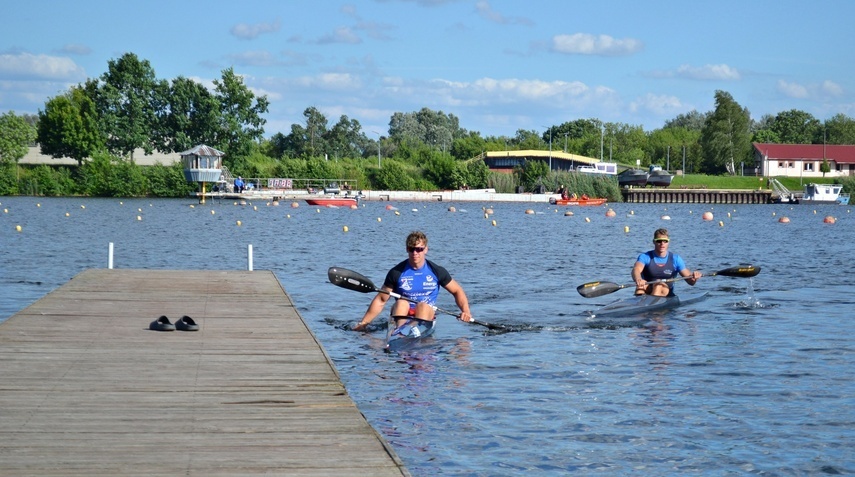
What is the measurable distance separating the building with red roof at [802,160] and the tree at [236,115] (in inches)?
3041

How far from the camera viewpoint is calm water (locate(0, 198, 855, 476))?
11.5 meters

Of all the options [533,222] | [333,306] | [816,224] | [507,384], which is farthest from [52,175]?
[507,384]

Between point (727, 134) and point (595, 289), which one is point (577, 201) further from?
point (595, 289)

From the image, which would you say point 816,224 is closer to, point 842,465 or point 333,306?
point 333,306

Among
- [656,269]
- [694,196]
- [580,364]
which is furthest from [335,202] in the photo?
[580,364]

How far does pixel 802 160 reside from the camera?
152m

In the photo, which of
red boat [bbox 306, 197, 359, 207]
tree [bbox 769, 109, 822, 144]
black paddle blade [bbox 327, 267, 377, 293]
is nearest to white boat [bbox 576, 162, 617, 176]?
red boat [bbox 306, 197, 359, 207]

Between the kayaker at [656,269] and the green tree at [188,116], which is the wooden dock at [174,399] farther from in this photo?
the green tree at [188,116]

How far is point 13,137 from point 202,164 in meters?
29.3

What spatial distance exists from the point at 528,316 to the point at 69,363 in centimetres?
1248

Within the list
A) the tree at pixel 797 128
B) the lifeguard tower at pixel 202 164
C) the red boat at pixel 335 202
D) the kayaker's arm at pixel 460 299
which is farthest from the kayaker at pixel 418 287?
the tree at pixel 797 128

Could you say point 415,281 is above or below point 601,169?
below

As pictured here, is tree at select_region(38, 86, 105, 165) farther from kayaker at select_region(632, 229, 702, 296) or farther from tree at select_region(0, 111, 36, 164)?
kayaker at select_region(632, 229, 702, 296)

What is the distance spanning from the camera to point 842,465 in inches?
433
